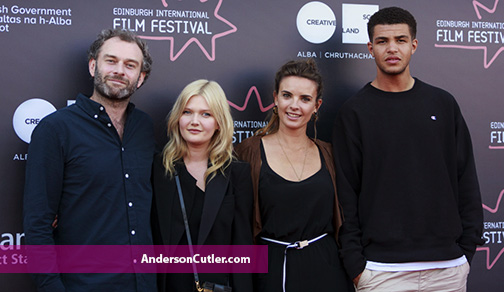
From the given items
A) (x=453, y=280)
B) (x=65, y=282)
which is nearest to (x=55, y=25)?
(x=65, y=282)

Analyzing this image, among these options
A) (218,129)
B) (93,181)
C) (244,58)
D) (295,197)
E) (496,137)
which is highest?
(244,58)

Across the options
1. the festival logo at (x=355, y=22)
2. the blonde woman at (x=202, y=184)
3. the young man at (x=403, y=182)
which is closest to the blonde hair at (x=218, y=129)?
the blonde woman at (x=202, y=184)

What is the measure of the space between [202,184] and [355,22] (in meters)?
1.69

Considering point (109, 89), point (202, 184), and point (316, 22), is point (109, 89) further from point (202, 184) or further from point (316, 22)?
point (316, 22)

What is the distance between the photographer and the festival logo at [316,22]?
3074mm

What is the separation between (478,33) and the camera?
10.8 feet

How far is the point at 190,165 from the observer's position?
7.77 feet

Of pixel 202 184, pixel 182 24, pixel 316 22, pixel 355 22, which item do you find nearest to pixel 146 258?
pixel 202 184

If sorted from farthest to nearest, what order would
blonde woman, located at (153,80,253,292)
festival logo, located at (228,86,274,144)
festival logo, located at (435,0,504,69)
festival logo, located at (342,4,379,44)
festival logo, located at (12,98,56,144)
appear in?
festival logo, located at (435,0,504,69), festival logo, located at (342,4,379,44), festival logo, located at (228,86,274,144), festival logo, located at (12,98,56,144), blonde woman, located at (153,80,253,292)

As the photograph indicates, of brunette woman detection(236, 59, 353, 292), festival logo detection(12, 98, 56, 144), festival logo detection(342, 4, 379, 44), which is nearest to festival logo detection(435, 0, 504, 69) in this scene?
festival logo detection(342, 4, 379, 44)

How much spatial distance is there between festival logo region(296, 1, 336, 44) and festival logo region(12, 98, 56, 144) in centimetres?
177

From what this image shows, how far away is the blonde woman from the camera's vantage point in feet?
7.24

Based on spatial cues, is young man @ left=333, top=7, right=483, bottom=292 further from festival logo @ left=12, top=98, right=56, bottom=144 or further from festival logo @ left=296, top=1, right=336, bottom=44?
festival logo @ left=12, top=98, right=56, bottom=144

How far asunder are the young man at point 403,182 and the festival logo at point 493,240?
2.70ft
